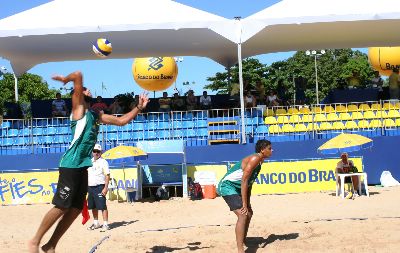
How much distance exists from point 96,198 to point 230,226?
97.5 inches

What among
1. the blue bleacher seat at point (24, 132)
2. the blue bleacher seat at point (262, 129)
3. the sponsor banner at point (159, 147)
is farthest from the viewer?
the blue bleacher seat at point (24, 132)

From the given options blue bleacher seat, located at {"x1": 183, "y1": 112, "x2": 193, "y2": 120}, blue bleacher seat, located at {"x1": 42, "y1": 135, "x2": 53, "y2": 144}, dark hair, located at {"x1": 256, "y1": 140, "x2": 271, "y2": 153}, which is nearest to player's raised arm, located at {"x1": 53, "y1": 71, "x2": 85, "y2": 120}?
dark hair, located at {"x1": 256, "y1": 140, "x2": 271, "y2": 153}

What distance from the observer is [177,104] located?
2161cm

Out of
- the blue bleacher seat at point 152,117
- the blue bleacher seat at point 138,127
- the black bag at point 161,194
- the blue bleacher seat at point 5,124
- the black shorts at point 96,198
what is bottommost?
the black bag at point 161,194

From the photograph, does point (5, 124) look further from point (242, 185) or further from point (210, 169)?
point (242, 185)

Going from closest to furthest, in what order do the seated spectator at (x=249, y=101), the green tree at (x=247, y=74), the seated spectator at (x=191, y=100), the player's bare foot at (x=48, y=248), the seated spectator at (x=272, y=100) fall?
the player's bare foot at (x=48, y=248) → the seated spectator at (x=249, y=101) → the seated spectator at (x=272, y=100) → the seated spectator at (x=191, y=100) → the green tree at (x=247, y=74)

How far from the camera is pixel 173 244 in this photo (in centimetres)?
919

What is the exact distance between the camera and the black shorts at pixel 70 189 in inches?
268

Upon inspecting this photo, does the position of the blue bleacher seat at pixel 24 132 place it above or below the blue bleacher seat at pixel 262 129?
above

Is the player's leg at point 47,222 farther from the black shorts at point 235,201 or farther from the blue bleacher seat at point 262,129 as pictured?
the blue bleacher seat at point 262,129

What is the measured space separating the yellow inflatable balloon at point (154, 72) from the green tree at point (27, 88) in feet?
76.3

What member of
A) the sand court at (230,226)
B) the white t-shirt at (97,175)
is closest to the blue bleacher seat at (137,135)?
the sand court at (230,226)

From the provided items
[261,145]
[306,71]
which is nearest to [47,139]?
[261,145]

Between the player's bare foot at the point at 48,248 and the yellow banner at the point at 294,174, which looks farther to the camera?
the yellow banner at the point at 294,174
